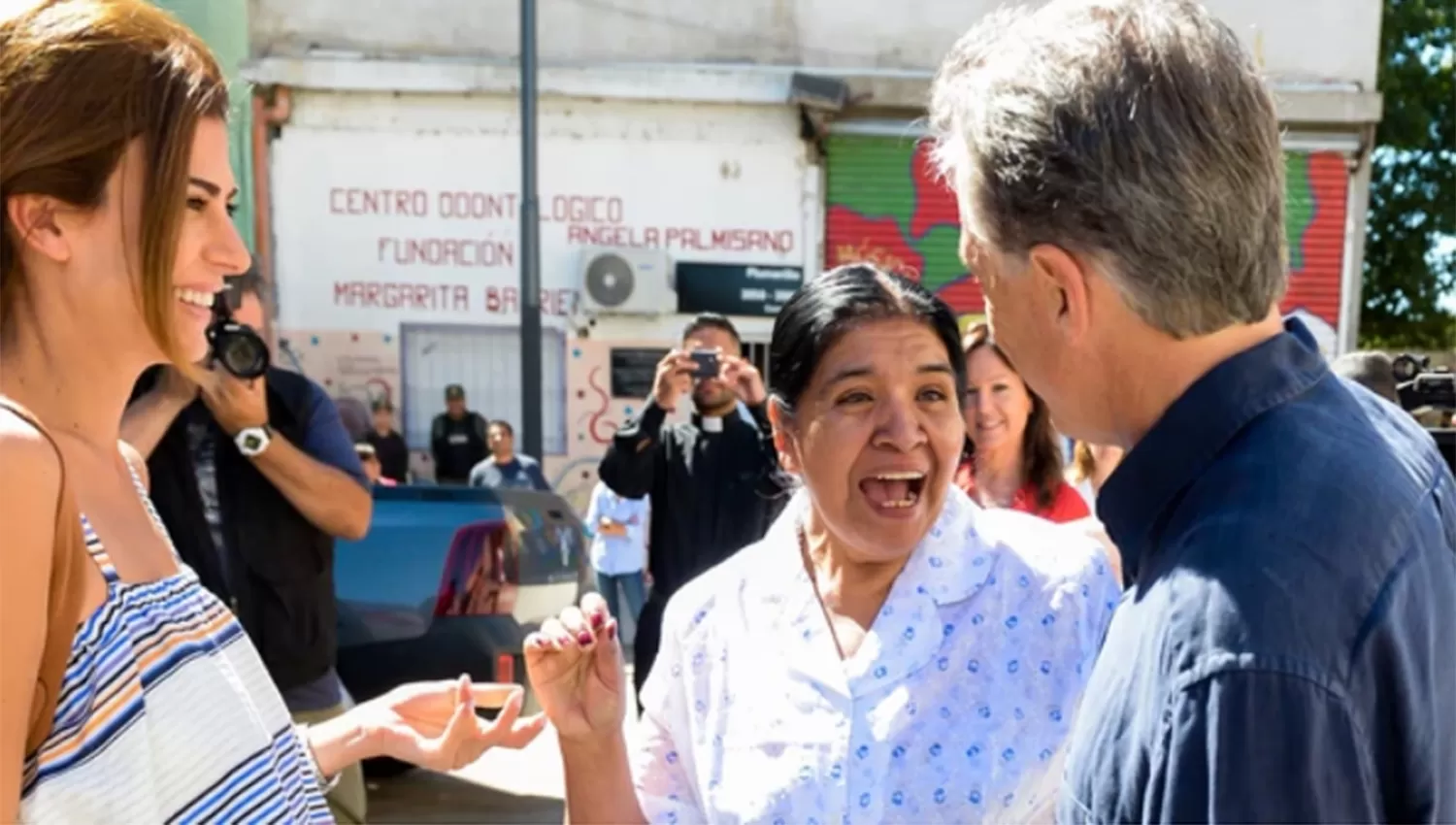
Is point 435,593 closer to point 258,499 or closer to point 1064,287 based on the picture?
point 258,499

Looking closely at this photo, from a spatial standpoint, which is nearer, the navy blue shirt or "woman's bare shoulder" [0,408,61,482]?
the navy blue shirt

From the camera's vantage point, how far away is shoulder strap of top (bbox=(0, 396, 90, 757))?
103 centimetres

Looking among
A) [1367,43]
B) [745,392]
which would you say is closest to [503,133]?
[745,392]

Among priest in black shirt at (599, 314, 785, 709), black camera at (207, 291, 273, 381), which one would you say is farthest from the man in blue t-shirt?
black camera at (207, 291, 273, 381)

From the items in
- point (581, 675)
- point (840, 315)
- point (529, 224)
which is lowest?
point (581, 675)

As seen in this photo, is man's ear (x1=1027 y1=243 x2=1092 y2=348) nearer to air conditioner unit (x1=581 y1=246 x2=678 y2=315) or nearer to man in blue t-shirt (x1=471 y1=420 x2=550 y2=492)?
man in blue t-shirt (x1=471 y1=420 x2=550 y2=492)

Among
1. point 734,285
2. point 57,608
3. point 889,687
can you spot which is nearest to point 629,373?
point 734,285

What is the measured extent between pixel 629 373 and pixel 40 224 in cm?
1072

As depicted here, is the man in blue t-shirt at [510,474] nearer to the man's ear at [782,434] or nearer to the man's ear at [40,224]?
the man's ear at [782,434]

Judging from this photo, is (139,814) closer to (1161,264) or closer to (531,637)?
(531,637)

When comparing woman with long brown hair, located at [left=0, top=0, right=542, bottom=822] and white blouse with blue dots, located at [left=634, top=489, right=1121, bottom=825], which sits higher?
woman with long brown hair, located at [left=0, top=0, right=542, bottom=822]

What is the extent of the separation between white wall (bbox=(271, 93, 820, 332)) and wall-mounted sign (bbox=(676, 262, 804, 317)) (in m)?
0.12

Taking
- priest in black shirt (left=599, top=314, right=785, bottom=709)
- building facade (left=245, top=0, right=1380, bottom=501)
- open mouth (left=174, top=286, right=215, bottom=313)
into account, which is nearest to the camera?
open mouth (left=174, top=286, right=215, bottom=313)

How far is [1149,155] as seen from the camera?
→ 977 mm
